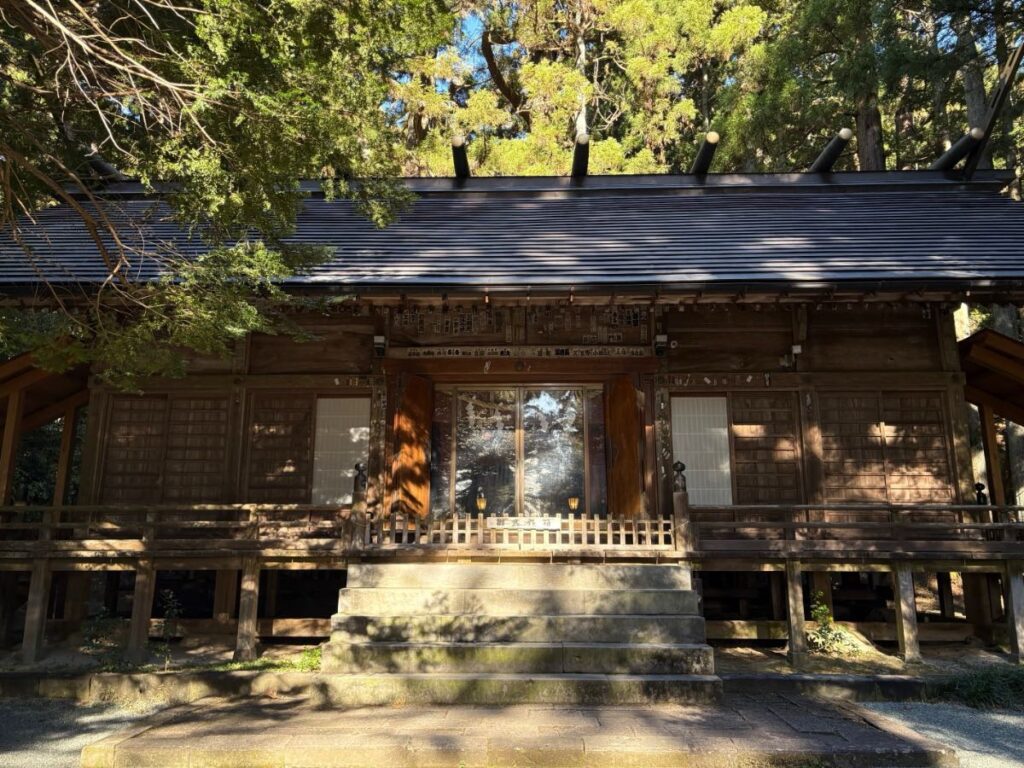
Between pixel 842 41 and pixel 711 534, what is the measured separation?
10061 mm

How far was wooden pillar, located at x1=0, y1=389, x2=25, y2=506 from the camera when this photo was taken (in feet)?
26.2

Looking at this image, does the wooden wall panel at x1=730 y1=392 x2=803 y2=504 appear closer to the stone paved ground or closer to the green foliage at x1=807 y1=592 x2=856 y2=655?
the green foliage at x1=807 y1=592 x2=856 y2=655

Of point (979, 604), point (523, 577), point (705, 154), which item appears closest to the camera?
Result: point (523, 577)

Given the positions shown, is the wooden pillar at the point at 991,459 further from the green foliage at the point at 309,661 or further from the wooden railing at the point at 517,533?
the green foliage at the point at 309,661

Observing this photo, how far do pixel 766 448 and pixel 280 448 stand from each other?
6.16 m

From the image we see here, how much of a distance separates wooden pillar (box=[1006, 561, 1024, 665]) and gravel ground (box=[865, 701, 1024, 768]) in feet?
5.28

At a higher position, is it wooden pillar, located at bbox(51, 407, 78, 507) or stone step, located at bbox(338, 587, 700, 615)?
wooden pillar, located at bbox(51, 407, 78, 507)

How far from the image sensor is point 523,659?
18.5ft

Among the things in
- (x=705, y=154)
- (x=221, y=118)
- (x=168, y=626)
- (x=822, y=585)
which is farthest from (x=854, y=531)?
(x=168, y=626)

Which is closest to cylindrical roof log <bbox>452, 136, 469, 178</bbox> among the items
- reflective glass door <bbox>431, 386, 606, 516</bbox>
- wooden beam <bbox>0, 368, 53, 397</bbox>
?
reflective glass door <bbox>431, 386, 606, 516</bbox>

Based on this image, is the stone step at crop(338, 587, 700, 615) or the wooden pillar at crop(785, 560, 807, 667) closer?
the stone step at crop(338, 587, 700, 615)

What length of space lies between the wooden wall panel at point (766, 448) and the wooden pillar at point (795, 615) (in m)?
1.18

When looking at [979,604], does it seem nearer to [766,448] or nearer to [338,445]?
[766,448]

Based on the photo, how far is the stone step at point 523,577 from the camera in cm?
645
